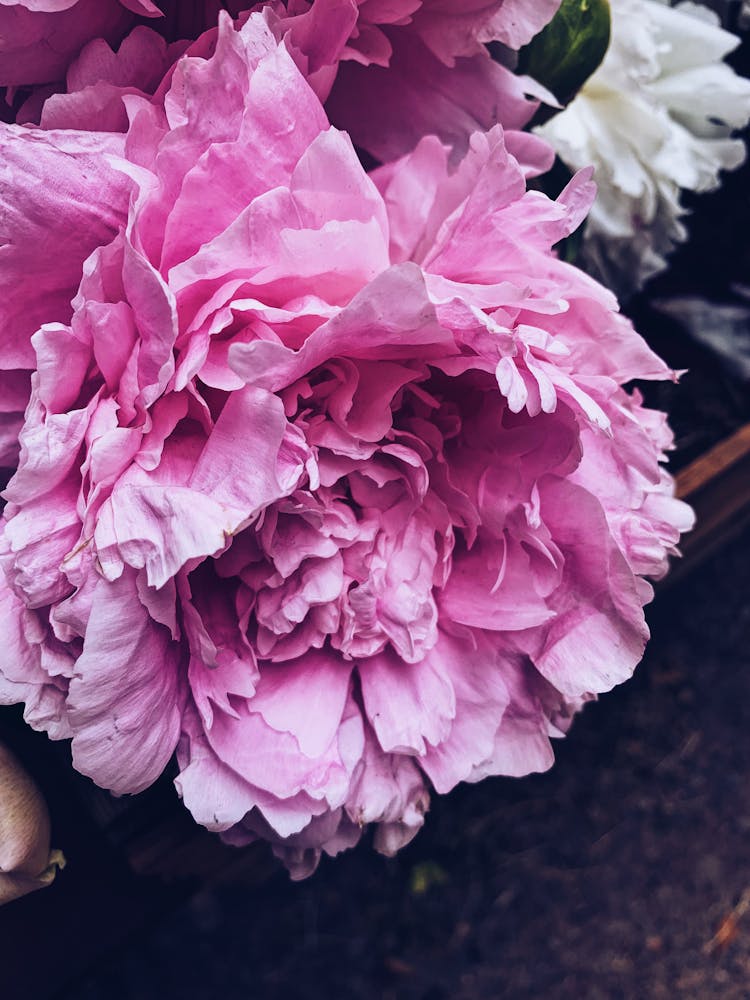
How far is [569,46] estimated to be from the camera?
42 cm

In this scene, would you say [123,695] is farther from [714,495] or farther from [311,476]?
[714,495]

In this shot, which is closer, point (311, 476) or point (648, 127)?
point (311, 476)

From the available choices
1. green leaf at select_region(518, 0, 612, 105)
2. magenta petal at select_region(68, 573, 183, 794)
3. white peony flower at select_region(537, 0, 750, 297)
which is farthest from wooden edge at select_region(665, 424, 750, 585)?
magenta petal at select_region(68, 573, 183, 794)

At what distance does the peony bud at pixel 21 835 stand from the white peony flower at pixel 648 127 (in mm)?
362

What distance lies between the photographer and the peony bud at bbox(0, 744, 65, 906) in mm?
334

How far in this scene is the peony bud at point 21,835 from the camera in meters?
0.33

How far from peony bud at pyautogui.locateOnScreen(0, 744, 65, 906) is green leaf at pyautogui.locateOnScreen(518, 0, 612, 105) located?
347mm

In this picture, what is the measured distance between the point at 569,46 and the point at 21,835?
1.22 ft

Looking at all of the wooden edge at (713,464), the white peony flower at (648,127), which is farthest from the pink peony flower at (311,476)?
the wooden edge at (713,464)

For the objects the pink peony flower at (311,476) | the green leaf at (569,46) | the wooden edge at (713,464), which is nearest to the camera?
the pink peony flower at (311,476)

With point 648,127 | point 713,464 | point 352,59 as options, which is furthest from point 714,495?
point 352,59

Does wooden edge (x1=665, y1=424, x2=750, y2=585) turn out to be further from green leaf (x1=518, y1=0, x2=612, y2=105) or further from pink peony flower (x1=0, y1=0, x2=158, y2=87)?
pink peony flower (x1=0, y1=0, x2=158, y2=87)

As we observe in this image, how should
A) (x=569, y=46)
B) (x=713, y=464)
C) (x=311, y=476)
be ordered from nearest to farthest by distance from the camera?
1. (x=311, y=476)
2. (x=569, y=46)
3. (x=713, y=464)

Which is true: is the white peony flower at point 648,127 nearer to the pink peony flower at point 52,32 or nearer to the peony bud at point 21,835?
the pink peony flower at point 52,32
